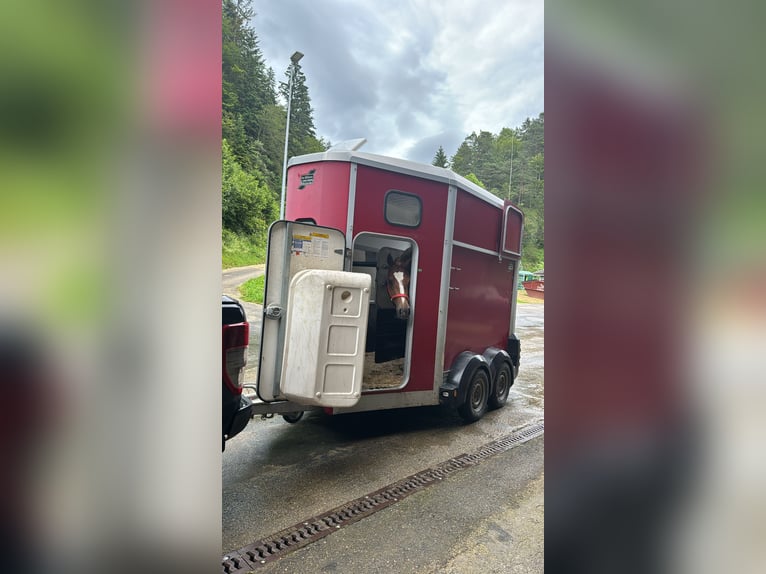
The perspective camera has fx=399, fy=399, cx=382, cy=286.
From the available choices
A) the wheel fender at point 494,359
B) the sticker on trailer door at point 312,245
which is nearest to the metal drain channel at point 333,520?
the wheel fender at point 494,359

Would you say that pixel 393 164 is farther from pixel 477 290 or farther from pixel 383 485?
pixel 383 485

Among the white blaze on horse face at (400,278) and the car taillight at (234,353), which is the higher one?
the white blaze on horse face at (400,278)

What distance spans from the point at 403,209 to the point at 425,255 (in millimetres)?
583

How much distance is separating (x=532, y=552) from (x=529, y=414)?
338cm

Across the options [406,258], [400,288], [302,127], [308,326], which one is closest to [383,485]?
[308,326]

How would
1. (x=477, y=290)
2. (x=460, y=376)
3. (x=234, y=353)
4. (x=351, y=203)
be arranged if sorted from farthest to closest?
(x=477, y=290) → (x=460, y=376) → (x=351, y=203) → (x=234, y=353)

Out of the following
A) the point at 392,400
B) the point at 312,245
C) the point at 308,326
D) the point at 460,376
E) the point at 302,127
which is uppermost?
the point at 302,127

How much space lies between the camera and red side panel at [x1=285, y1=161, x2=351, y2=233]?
160 inches

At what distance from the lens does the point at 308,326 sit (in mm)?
3373

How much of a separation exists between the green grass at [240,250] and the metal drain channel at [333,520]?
20.7 m

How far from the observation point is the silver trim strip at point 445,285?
4.68 m

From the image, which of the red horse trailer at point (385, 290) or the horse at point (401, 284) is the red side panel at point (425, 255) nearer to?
the red horse trailer at point (385, 290)
